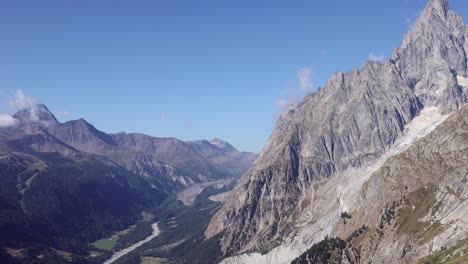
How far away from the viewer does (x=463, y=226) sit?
636 feet

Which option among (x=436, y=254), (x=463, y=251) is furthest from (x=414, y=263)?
(x=463, y=251)

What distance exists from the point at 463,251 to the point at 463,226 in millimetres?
26920

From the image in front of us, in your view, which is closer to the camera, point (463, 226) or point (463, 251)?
point (463, 251)

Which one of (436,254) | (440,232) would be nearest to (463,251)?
(436,254)

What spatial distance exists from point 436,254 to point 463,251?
51.3ft

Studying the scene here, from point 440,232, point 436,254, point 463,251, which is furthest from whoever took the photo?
point 440,232

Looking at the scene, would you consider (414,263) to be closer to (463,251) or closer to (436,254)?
(436,254)

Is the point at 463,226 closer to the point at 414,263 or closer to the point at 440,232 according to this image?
the point at 440,232

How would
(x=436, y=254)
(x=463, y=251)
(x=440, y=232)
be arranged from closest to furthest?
(x=463, y=251)
(x=436, y=254)
(x=440, y=232)

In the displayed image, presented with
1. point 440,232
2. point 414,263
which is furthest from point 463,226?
point 414,263

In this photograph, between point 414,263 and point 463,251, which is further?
point 414,263

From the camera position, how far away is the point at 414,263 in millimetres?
191500

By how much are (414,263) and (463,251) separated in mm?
25871

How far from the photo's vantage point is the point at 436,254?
184 m
